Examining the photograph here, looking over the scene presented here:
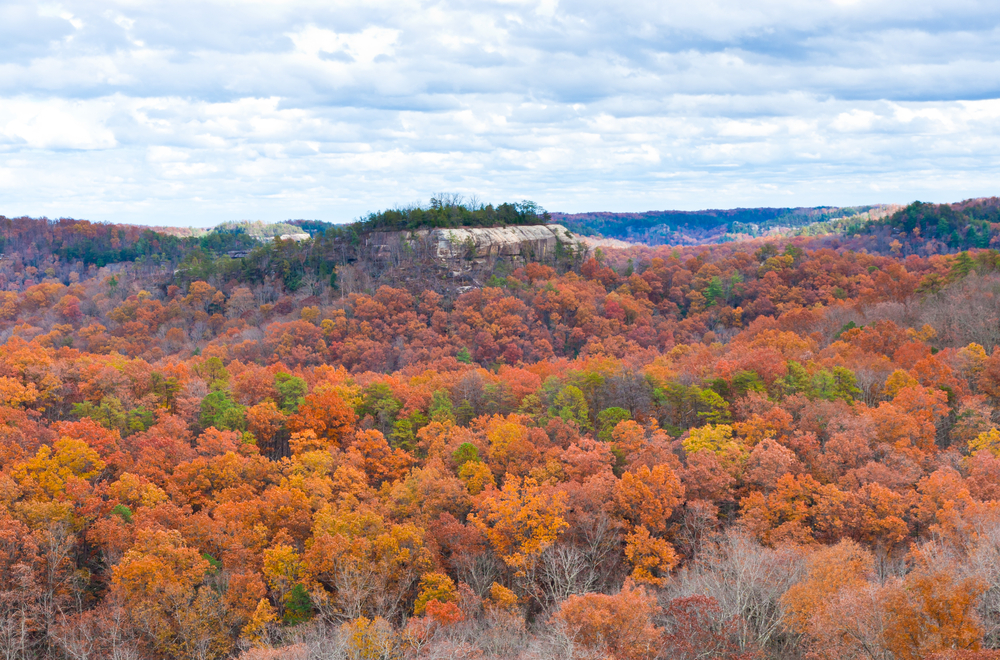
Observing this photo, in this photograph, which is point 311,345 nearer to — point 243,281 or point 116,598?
point 243,281

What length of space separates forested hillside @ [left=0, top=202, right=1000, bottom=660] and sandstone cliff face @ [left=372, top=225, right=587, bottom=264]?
38201mm

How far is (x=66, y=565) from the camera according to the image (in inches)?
1583

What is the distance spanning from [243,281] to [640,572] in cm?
10683

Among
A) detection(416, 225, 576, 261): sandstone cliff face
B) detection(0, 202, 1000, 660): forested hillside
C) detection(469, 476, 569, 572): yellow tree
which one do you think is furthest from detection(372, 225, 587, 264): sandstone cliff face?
detection(469, 476, 569, 572): yellow tree

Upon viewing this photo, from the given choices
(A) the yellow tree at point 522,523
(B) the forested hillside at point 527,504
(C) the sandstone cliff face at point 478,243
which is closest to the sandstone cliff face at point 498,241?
(C) the sandstone cliff face at point 478,243

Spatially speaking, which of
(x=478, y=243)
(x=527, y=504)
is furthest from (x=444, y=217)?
(x=527, y=504)

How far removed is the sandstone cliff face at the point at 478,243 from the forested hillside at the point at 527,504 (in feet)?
125

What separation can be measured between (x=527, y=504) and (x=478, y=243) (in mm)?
82361

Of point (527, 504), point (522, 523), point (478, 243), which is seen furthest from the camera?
point (478, 243)

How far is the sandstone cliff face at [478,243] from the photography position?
384 feet

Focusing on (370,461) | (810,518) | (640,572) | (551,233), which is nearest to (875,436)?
(810,518)

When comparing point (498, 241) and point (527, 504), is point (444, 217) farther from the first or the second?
point (527, 504)

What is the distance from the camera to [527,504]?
133 ft

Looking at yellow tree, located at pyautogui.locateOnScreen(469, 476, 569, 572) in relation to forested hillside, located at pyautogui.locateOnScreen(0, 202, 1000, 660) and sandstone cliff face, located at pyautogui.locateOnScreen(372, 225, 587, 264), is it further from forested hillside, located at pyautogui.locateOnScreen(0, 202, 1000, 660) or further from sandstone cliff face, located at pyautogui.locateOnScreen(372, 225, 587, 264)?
sandstone cliff face, located at pyautogui.locateOnScreen(372, 225, 587, 264)
